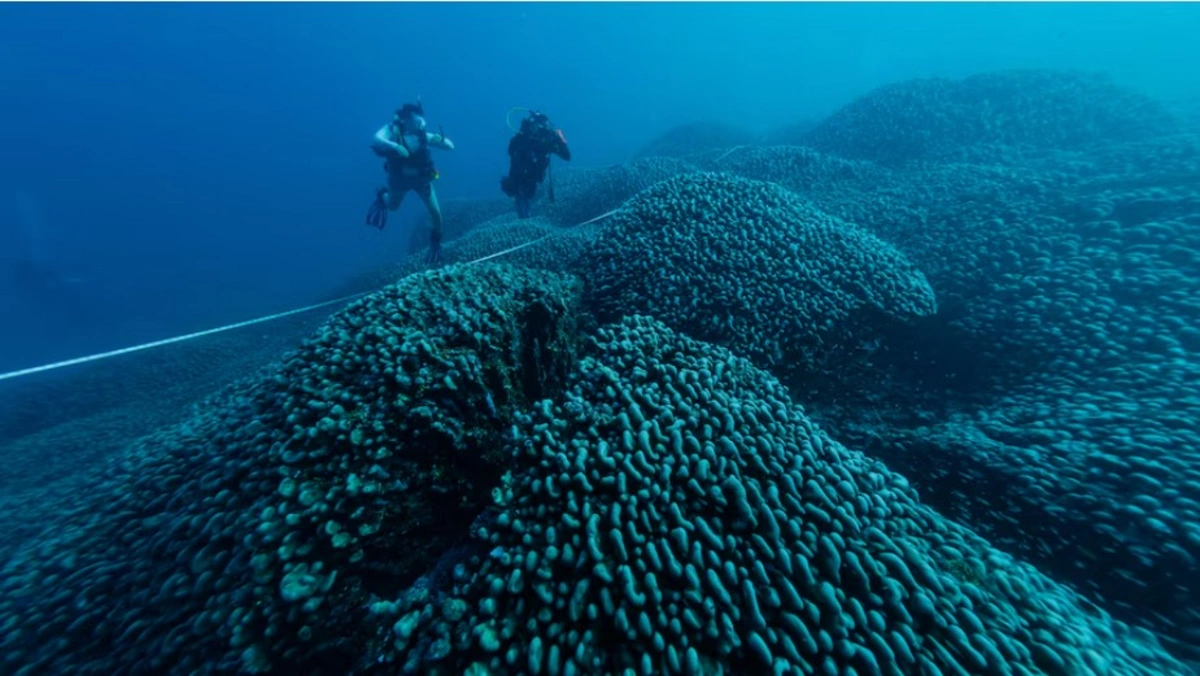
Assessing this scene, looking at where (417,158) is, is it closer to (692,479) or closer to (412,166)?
(412,166)

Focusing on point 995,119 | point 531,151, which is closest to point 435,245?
point 531,151

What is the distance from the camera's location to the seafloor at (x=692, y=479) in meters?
2.38

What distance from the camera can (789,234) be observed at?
20.0 feet

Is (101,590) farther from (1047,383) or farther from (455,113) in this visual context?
(455,113)

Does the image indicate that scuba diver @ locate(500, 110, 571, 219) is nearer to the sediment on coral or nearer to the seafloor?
the seafloor

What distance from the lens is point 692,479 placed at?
9.00 feet

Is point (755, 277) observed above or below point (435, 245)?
below

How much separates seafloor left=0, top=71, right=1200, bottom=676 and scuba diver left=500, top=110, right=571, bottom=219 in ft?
19.6

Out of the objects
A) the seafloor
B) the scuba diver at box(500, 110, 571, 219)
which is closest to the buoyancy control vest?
the scuba diver at box(500, 110, 571, 219)

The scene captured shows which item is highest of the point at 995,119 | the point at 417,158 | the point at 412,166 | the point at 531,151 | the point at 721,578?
the point at 417,158

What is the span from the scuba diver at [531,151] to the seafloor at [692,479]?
236 inches

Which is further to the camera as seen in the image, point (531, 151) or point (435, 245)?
point (531, 151)

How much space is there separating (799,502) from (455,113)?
135 metres

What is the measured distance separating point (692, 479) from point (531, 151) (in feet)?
36.5
